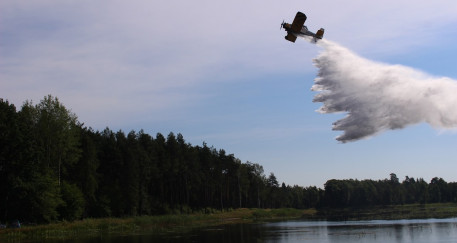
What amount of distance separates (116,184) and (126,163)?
3.74 meters

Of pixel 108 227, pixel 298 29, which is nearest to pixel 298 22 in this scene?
pixel 298 29

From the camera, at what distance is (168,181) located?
92188 millimetres

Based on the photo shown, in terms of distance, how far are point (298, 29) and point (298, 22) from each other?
81 cm

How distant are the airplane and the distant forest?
98.4ft

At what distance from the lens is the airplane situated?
38.5 meters

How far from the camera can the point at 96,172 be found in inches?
2847

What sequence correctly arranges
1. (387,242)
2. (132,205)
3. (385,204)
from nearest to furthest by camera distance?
(387,242) → (132,205) → (385,204)

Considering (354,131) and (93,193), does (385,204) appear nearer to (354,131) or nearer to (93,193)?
(93,193)

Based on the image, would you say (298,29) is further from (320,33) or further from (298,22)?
(320,33)

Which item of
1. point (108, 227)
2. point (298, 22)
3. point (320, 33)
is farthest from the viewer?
point (108, 227)

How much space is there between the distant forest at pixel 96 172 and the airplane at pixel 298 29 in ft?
98.4

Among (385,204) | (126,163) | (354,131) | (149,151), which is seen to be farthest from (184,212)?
(385,204)

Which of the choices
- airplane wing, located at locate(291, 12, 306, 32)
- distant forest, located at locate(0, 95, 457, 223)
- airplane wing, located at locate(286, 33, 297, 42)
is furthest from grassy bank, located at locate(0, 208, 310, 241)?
airplane wing, located at locate(291, 12, 306, 32)

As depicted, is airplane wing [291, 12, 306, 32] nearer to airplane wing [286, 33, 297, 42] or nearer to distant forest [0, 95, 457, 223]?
airplane wing [286, 33, 297, 42]
